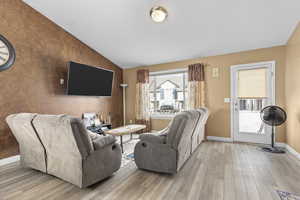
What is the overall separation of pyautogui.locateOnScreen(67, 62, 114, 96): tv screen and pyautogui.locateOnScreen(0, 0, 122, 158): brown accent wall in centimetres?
36

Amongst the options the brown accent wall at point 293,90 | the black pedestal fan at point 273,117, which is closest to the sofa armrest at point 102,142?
the black pedestal fan at point 273,117

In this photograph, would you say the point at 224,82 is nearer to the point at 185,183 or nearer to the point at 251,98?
the point at 251,98

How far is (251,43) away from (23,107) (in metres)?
5.30

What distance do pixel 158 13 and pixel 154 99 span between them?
2.99 meters

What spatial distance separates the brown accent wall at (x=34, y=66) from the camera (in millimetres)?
2732

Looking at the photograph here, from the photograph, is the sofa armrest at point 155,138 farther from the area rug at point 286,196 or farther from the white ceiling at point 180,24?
the white ceiling at point 180,24

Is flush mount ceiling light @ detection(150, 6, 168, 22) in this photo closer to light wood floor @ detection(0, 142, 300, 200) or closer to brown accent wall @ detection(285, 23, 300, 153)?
brown accent wall @ detection(285, 23, 300, 153)

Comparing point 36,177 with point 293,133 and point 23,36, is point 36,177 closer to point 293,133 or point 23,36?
point 23,36

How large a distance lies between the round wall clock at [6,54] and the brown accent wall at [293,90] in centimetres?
551

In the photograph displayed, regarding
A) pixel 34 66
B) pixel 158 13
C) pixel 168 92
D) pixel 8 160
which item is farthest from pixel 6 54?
pixel 168 92

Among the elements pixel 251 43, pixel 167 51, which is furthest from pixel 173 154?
pixel 251 43

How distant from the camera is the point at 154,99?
17.3 ft

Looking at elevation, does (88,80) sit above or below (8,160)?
above

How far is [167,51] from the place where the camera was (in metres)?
4.16
